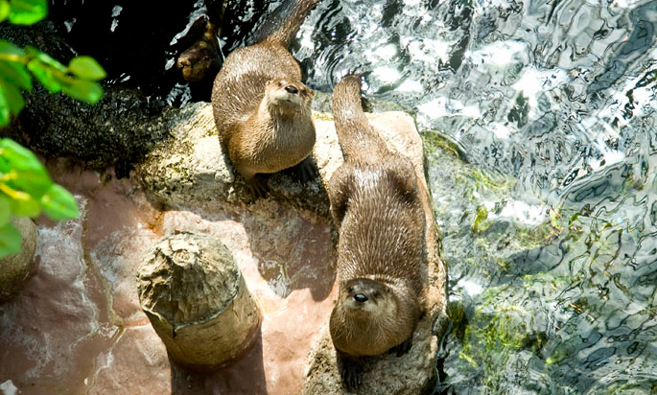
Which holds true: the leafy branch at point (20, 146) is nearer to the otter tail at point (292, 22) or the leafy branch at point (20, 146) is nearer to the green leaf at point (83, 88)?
the green leaf at point (83, 88)

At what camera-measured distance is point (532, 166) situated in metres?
3.63

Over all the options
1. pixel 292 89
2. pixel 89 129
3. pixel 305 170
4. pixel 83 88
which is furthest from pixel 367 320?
pixel 83 88

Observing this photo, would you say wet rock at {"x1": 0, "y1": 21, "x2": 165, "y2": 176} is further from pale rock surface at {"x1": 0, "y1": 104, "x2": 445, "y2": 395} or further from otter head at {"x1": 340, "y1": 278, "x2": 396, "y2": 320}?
otter head at {"x1": 340, "y1": 278, "x2": 396, "y2": 320}

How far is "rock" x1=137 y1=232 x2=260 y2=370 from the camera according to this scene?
8.50 feet

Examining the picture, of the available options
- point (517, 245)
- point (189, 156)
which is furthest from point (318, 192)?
point (517, 245)

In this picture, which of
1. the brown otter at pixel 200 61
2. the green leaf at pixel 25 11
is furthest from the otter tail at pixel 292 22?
the green leaf at pixel 25 11

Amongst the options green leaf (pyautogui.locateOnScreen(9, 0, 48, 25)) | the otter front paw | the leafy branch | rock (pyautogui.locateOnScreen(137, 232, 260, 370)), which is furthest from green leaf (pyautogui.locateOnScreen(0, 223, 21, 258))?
the otter front paw

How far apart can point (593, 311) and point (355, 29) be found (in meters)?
2.10

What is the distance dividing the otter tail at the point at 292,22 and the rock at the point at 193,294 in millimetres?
1580

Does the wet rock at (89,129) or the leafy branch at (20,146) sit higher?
the leafy branch at (20,146)

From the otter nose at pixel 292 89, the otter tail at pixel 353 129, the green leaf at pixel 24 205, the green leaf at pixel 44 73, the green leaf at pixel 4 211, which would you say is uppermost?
the green leaf at pixel 44 73

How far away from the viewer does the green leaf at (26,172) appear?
0.84 meters

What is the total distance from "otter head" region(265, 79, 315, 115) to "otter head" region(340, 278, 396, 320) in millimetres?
885

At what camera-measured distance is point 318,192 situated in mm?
3350
